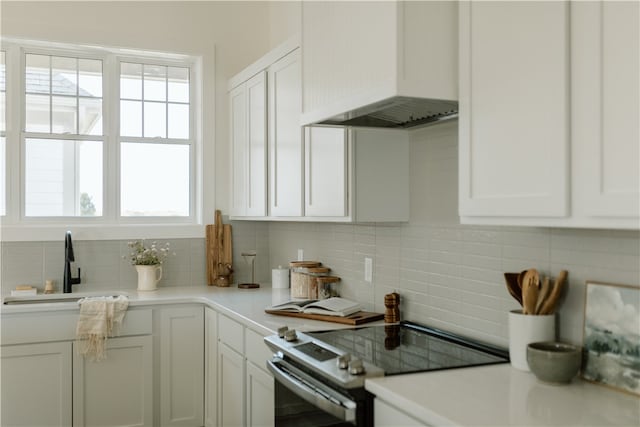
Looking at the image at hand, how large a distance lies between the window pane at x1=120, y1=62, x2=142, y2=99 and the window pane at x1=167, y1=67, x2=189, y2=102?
0.69ft

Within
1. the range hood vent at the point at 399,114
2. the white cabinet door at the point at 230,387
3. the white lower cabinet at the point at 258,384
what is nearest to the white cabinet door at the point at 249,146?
the white cabinet door at the point at 230,387

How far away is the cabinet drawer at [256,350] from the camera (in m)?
2.70

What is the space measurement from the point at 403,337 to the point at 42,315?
205 cm

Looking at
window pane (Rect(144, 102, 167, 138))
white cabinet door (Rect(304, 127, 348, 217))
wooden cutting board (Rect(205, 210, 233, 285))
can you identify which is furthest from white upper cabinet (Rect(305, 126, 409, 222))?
window pane (Rect(144, 102, 167, 138))

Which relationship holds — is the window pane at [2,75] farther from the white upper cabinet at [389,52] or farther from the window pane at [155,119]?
the white upper cabinet at [389,52]

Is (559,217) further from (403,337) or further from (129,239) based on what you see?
(129,239)

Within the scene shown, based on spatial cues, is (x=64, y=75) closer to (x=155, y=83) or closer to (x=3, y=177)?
(x=155, y=83)

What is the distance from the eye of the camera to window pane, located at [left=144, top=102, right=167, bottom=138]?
425cm

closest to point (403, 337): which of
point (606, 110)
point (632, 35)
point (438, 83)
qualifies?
point (438, 83)

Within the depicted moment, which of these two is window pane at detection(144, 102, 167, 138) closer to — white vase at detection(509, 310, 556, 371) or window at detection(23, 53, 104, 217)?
window at detection(23, 53, 104, 217)

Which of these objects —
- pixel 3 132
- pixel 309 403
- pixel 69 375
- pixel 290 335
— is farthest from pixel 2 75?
pixel 309 403

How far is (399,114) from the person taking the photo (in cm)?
235

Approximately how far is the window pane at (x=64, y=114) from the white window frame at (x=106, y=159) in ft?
0.21

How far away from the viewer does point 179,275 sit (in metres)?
4.18
